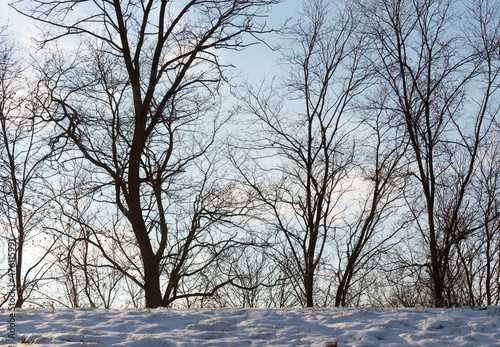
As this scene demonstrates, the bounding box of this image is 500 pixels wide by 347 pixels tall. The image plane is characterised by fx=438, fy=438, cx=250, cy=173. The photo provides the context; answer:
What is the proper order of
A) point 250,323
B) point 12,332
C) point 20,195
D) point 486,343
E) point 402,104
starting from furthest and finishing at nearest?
point 20,195 → point 402,104 → point 250,323 → point 12,332 → point 486,343

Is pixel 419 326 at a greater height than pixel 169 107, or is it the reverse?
pixel 169 107

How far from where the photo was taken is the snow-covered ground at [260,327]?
5.44 metres

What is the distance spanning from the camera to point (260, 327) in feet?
19.8

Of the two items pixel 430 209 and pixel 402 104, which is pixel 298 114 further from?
pixel 430 209

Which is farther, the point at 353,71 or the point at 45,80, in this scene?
the point at 353,71

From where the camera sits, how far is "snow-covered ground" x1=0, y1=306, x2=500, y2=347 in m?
5.44

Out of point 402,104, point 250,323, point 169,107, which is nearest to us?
point 250,323

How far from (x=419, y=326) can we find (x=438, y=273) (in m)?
6.41

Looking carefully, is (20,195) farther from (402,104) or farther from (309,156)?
(402,104)

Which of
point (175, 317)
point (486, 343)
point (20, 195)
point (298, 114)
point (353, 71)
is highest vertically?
point (353, 71)

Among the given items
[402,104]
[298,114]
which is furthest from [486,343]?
[298,114]

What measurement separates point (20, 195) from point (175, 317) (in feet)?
42.2

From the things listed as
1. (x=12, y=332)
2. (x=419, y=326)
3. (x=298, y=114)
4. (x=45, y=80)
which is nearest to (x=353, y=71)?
(x=298, y=114)

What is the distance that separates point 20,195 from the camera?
16.8 meters
